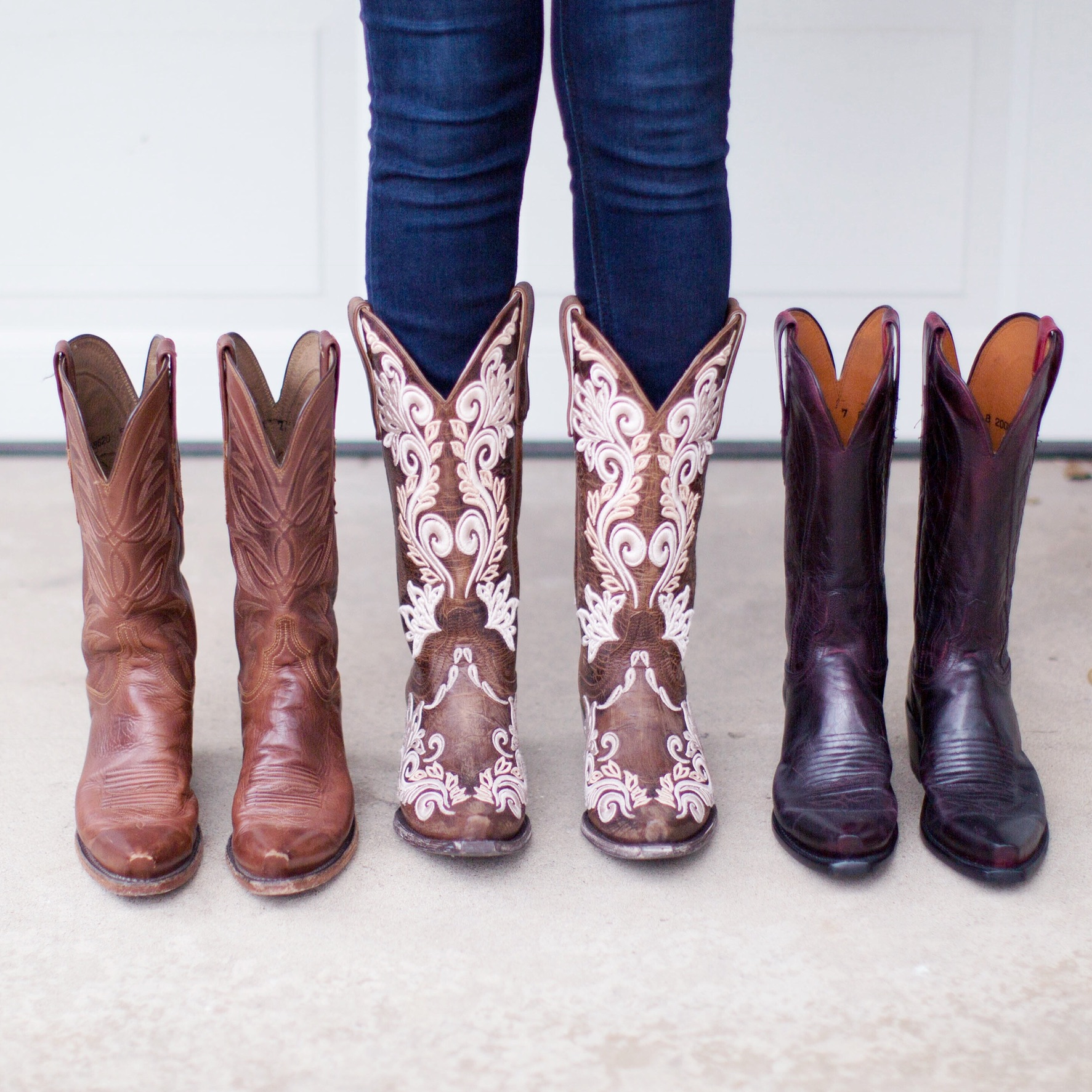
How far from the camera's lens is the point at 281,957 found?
0.88 meters

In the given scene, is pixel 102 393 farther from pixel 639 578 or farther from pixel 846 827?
pixel 846 827

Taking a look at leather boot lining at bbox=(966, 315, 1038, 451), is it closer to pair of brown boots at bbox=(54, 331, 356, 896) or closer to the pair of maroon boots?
the pair of maroon boots

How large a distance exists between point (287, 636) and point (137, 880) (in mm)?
240

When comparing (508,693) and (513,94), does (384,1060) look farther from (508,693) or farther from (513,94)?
(513,94)

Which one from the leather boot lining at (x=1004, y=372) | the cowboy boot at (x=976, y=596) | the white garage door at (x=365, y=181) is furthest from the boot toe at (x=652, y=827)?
the white garage door at (x=365, y=181)

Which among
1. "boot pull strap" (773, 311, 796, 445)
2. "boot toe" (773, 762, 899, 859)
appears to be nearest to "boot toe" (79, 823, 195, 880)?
"boot toe" (773, 762, 899, 859)

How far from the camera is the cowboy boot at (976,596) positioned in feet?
3.19

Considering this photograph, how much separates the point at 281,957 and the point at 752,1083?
0.37 m

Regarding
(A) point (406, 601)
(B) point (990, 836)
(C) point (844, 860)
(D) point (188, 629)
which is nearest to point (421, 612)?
(A) point (406, 601)

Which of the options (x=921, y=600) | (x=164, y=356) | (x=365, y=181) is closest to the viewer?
(x=164, y=356)

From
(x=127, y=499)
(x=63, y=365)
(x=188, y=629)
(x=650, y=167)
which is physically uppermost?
(x=650, y=167)

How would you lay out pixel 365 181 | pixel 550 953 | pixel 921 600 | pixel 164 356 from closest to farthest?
pixel 550 953 < pixel 164 356 < pixel 921 600 < pixel 365 181

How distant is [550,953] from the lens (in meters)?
0.88

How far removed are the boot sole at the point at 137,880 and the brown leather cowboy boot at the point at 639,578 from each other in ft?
1.15
